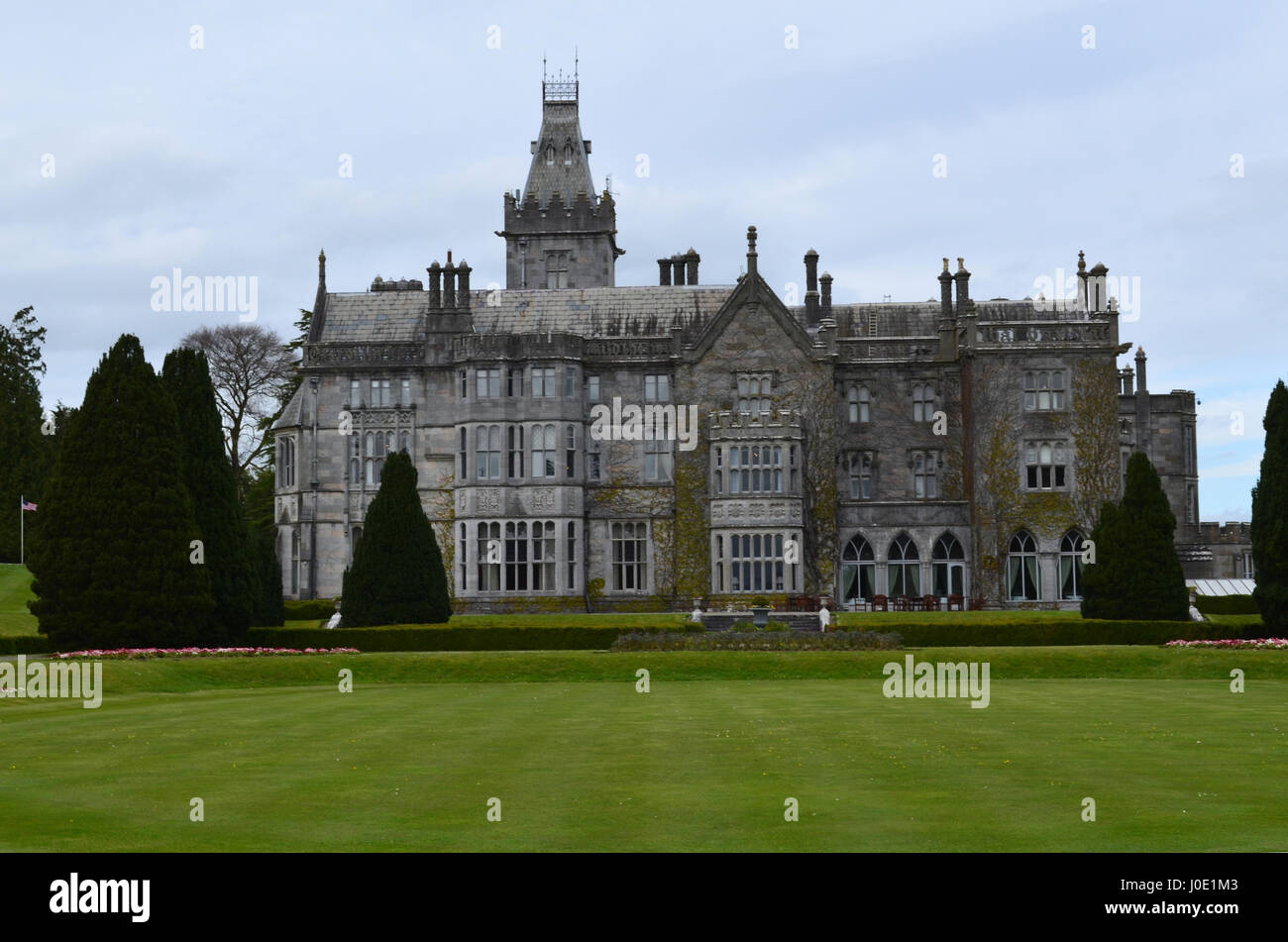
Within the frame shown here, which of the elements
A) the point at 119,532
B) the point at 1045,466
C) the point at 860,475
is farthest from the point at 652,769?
the point at 860,475

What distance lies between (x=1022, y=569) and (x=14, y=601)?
35871mm

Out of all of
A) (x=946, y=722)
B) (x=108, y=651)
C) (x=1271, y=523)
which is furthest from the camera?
(x=1271, y=523)

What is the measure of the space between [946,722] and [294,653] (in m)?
19.6

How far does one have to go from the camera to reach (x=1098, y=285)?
61.2m

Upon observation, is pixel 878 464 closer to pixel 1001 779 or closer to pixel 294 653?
pixel 294 653

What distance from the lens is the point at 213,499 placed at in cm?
4216

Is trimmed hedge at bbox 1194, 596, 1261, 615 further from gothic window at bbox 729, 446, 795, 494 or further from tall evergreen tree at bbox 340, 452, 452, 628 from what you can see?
tall evergreen tree at bbox 340, 452, 452, 628

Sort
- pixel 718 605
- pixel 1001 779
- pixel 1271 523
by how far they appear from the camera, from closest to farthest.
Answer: pixel 1001 779 < pixel 1271 523 < pixel 718 605

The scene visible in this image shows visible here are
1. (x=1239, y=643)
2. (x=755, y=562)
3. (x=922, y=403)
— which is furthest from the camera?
(x=922, y=403)

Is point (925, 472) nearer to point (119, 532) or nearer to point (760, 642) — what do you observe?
point (760, 642)

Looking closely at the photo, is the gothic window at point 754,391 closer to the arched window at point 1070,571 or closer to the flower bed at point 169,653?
the arched window at point 1070,571

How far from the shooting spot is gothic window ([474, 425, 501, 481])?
5891cm

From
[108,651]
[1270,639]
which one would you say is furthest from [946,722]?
[108,651]

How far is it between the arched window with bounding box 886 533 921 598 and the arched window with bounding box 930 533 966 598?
0.65 metres
